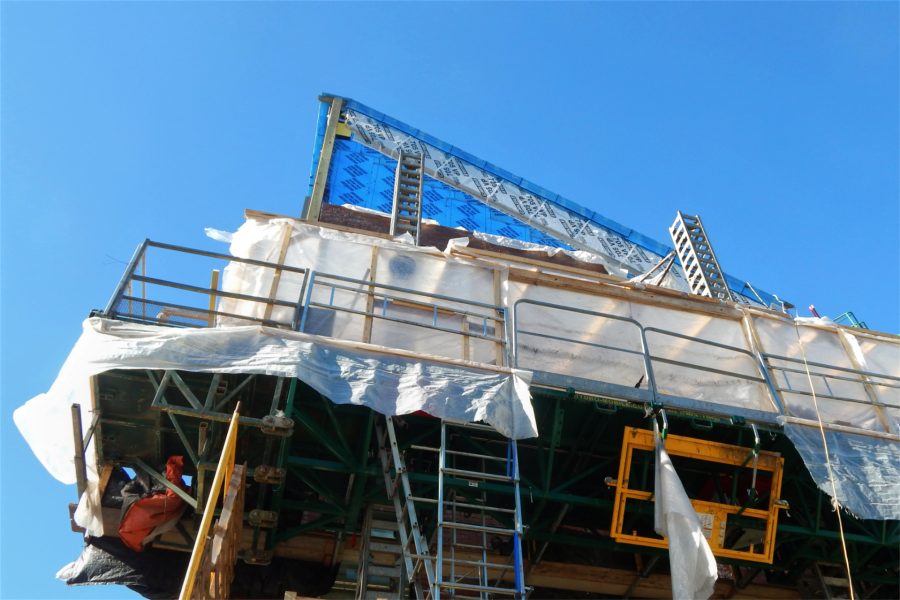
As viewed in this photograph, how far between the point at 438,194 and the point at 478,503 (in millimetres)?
12373

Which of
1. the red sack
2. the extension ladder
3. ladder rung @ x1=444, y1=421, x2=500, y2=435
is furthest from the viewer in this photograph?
ladder rung @ x1=444, y1=421, x2=500, y2=435

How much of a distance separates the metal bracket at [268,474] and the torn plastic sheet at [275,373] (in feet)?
3.28

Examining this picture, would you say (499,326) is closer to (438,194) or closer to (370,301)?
(370,301)

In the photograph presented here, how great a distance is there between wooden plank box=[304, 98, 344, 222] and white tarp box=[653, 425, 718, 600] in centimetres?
647

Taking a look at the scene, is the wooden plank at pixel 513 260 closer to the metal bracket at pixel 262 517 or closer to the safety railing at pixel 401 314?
the safety railing at pixel 401 314

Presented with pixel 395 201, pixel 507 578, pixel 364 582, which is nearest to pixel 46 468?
pixel 364 582

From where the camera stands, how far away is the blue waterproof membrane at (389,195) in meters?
18.9

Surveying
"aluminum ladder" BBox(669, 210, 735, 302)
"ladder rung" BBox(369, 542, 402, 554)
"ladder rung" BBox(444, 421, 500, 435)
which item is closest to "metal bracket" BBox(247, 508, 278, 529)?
"ladder rung" BBox(369, 542, 402, 554)

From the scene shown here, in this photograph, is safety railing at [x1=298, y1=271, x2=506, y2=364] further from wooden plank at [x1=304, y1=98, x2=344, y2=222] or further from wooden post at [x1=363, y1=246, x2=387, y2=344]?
wooden plank at [x1=304, y1=98, x2=344, y2=222]

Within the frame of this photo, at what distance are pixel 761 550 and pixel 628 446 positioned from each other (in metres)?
2.48

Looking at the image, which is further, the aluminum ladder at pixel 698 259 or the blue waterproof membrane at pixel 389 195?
the blue waterproof membrane at pixel 389 195

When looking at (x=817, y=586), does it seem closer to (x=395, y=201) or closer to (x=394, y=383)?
(x=394, y=383)

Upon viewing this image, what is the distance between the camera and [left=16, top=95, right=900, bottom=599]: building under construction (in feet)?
26.3

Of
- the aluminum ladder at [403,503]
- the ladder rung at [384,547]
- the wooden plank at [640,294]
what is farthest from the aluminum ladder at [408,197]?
the ladder rung at [384,547]
